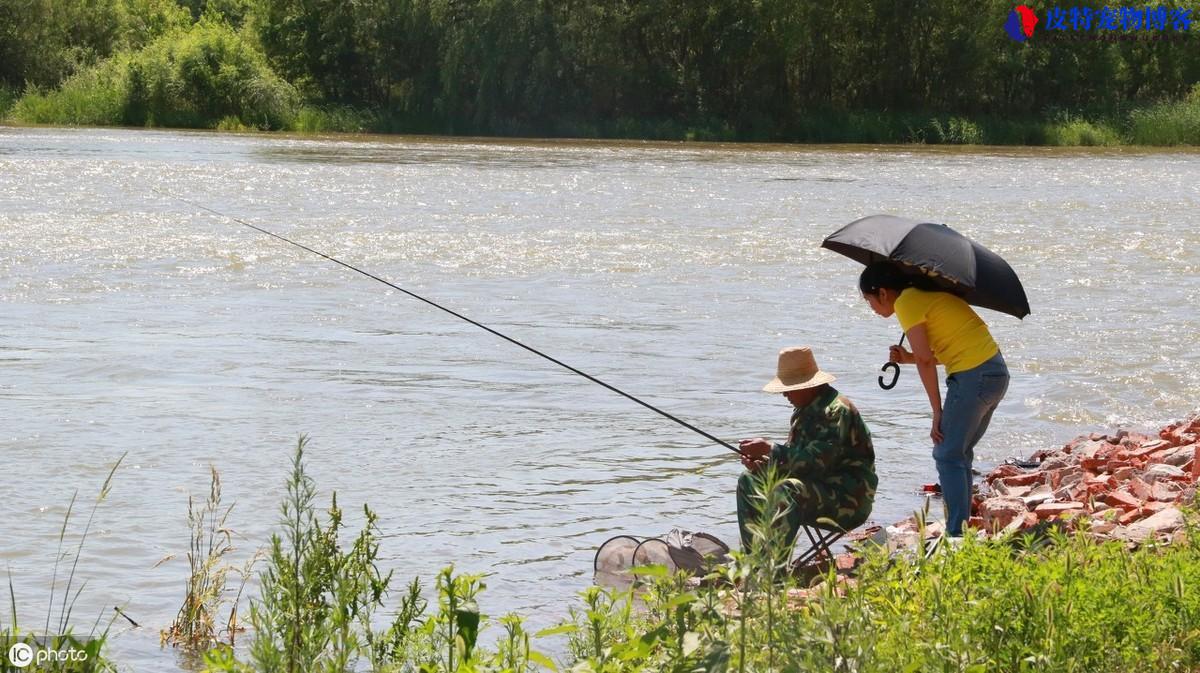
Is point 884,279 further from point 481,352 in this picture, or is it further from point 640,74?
point 640,74

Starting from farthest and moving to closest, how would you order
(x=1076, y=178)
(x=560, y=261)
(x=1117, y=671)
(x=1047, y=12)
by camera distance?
1. (x=1047, y=12)
2. (x=1076, y=178)
3. (x=560, y=261)
4. (x=1117, y=671)

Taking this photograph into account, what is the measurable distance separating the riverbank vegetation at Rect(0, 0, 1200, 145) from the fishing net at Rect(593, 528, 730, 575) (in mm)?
46762

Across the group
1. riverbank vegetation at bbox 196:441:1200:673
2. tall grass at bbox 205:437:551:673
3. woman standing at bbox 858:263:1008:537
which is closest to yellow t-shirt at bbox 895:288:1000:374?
woman standing at bbox 858:263:1008:537

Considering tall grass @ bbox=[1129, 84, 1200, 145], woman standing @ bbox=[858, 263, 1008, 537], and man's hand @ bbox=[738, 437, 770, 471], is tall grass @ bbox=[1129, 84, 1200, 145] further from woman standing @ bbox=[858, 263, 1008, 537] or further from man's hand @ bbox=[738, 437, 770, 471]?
man's hand @ bbox=[738, 437, 770, 471]

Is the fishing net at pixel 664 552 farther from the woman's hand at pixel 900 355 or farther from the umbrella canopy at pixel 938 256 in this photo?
the umbrella canopy at pixel 938 256

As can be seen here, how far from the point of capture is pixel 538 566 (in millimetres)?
6305

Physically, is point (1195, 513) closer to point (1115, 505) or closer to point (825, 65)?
point (1115, 505)

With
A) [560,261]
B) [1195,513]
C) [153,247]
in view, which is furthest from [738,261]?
[1195,513]

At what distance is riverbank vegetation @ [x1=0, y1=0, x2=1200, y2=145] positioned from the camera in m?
53.4

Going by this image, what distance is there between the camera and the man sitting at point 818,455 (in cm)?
554

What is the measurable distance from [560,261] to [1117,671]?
44.6 feet

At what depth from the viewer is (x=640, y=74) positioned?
2212 inches

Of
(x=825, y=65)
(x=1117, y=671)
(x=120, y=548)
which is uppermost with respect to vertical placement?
(x=825, y=65)

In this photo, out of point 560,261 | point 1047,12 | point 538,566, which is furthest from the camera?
point 1047,12
